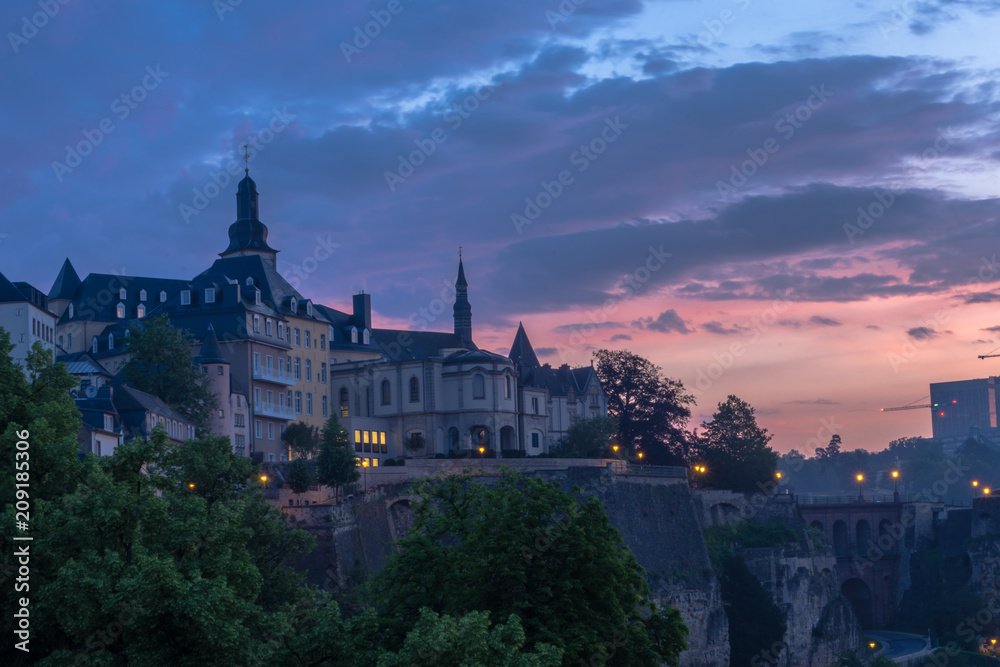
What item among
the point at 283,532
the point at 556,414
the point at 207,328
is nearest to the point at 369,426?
the point at 207,328

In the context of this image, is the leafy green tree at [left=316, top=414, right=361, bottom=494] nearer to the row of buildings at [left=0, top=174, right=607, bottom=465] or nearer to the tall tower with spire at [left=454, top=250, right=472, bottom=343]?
the row of buildings at [left=0, top=174, right=607, bottom=465]

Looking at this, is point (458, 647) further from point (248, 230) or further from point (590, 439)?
point (248, 230)

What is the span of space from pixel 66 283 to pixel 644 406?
53850 millimetres

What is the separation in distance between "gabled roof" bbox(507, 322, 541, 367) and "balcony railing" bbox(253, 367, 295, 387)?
46.5 m

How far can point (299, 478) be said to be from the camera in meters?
73.7

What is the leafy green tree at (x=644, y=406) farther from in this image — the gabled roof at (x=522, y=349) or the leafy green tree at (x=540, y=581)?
the leafy green tree at (x=540, y=581)

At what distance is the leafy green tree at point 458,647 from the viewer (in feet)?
94.9

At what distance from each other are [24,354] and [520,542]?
42.5 meters

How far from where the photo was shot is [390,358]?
110375 mm

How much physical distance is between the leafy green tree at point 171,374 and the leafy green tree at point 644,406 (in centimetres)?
4388

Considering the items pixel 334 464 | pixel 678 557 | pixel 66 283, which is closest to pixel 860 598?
pixel 678 557

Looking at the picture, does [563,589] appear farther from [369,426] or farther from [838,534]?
[838,534]

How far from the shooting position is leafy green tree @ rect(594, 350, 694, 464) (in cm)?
11706

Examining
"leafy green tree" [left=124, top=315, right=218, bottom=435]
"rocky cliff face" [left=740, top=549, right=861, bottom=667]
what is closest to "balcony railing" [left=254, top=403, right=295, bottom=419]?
Answer: "leafy green tree" [left=124, top=315, right=218, bottom=435]
